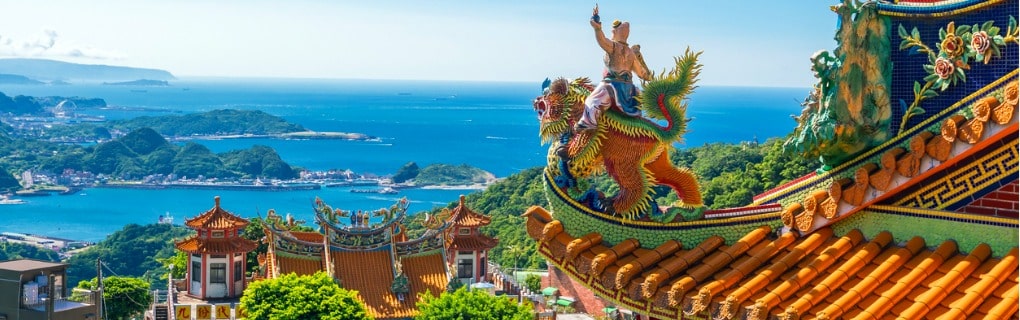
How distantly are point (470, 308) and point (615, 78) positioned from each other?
56.2ft

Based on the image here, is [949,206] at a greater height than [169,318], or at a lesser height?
greater

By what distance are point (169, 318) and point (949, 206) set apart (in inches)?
1041

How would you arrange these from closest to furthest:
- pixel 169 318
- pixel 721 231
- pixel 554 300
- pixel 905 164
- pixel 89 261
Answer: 1. pixel 905 164
2. pixel 721 231
3. pixel 169 318
4. pixel 554 300
5. pixel 89 261

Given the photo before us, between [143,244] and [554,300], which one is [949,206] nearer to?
[554,300]

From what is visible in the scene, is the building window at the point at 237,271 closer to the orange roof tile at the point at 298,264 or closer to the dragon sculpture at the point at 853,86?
the orange roof tile at the point at 298,264

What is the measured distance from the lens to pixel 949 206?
25.7 ft

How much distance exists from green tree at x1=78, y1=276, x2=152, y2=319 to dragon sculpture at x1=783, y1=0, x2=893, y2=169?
31184 mm

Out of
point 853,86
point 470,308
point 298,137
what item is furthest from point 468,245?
point 298,137

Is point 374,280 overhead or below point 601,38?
below

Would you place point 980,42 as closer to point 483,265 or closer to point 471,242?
point 471,242

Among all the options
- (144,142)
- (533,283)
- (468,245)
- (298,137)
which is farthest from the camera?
(298,137)

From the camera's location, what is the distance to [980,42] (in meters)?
7.71

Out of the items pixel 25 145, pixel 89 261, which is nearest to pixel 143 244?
pixel 89 261

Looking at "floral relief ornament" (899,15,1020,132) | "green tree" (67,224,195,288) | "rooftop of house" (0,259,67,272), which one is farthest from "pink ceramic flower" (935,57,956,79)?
"green tree" (67,224,195,288)
